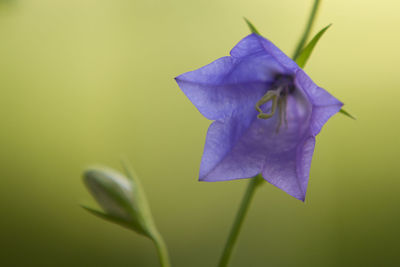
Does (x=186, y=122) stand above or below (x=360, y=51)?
below

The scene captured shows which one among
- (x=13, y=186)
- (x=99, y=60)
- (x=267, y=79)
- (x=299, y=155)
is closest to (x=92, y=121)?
(x=99, y=60)

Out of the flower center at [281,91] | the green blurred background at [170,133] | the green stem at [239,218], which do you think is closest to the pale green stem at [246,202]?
the green stem at [239,218]

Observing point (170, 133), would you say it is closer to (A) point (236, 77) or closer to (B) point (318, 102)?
(A) point (236, 77)

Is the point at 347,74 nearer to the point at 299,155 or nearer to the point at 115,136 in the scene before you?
the point at 115,136

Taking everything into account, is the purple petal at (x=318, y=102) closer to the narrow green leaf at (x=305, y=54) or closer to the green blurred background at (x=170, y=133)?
the narrow green leaf at (x=305, y=54)

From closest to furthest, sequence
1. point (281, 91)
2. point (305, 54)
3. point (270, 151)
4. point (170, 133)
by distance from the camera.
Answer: point (305, 54), point (270, 151), point (281, 91), point (170, 133)

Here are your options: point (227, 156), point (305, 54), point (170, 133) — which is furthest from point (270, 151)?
point (170, 133)

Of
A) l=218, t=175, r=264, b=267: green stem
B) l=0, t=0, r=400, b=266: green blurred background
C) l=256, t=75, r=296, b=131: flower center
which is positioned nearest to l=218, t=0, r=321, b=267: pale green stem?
l=218, t=175, r=264, b=267: green stem

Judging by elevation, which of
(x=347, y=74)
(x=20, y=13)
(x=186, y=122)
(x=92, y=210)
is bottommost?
(x=92, y=210)
